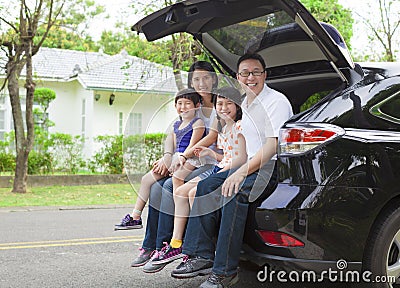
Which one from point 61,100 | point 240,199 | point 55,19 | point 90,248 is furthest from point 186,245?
point 61,100

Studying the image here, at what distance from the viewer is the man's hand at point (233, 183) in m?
4.21

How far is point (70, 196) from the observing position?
13500mm

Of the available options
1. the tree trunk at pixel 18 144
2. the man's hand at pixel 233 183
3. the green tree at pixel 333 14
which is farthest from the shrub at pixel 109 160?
the man's hand at pixel 233 183

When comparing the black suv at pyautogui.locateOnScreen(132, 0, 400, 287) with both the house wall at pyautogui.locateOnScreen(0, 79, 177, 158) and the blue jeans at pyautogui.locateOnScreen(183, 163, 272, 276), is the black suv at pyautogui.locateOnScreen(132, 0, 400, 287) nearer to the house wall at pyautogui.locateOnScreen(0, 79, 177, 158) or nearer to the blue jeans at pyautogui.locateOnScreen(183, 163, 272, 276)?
the blue jeans at pyautogui.locateOnScreen(183, 163, 272, 276)

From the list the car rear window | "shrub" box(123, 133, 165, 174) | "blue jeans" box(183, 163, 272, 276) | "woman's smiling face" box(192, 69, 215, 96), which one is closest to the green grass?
"shrub" box(123, 133, 165, 174)

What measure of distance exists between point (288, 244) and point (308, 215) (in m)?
0.25

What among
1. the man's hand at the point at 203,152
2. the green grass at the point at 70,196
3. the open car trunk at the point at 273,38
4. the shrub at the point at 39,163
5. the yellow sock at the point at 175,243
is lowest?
the green grass at the point at 70,196

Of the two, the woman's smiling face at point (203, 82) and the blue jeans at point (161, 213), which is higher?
the woman's smiling face at point (203, 82)

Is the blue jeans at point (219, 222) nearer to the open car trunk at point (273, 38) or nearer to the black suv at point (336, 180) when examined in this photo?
the black suv at point (336, 180)

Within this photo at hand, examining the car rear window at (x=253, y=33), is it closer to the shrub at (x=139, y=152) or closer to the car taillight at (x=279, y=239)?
the shrub at (x=139, y=152)

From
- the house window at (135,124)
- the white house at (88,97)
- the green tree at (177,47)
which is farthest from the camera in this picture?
the white house at (88,97)

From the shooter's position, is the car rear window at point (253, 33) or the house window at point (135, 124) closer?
the car rear window at point (253, 33)

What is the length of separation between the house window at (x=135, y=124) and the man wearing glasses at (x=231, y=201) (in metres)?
0.92

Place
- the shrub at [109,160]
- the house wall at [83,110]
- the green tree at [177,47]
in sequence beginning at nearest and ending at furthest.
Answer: the green tree at [177,47]
the shrub at [109,160]
the house wall at [83,110]
